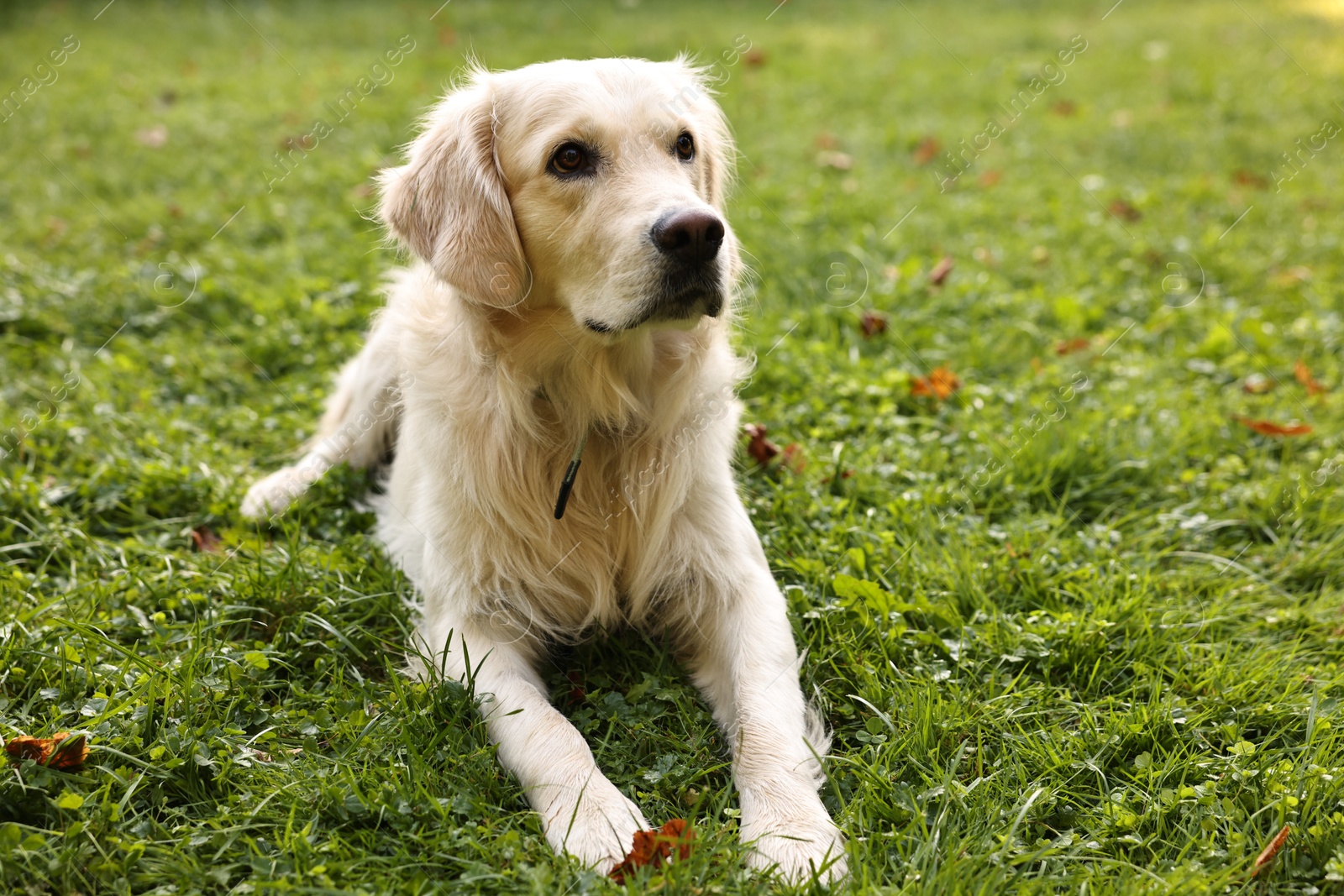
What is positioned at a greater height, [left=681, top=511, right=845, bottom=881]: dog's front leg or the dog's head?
the dog's head

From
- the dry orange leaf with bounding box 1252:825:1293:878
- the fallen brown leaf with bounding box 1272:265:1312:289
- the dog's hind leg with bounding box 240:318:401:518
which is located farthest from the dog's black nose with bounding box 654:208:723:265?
the fallen brown leaf with bounding box 1272:265:1312:289

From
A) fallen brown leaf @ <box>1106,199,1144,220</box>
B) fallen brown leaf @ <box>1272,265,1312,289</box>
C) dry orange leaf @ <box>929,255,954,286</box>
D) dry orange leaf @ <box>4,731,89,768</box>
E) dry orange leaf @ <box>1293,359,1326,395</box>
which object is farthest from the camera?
fallen brown leaf @ <box>1106,199,1144,220</box>

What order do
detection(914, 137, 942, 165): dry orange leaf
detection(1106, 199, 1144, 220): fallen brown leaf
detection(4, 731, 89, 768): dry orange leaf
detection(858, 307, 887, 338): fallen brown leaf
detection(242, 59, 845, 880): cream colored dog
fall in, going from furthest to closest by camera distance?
detection(914, 137, 942, 165): dry orange leaf, detection(1106, 199, 1144, 220): fallen brown leaf, detection(858, 307, 887, 338): fallen brown leaf, detection(242, 59, 845, 880): cream colored dog, detection(4, 731, 89, 768): dry orange leaf

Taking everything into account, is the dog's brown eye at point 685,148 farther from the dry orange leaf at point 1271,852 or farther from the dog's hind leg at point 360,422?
the dry orange leaf at point 1271,852

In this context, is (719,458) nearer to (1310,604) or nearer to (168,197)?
(1310,604)

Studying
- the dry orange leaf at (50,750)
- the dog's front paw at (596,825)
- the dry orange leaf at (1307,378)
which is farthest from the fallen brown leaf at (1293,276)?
the dry orange leaf at (50,750)

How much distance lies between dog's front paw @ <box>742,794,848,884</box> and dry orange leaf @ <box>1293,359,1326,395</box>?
9.69 feet

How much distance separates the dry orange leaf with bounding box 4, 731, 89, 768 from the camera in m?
2.13

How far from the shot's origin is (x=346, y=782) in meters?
2.13

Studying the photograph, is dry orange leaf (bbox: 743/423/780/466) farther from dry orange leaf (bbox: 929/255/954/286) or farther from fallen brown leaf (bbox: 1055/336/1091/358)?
dry orange leaf (bbox: 929/255/954/286)

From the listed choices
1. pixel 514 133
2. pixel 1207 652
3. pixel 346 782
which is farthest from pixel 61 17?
pixel 1207 652

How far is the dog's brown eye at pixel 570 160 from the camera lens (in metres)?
2.63

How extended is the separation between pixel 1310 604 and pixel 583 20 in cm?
888

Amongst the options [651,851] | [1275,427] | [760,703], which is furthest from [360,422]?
[1275,427]
